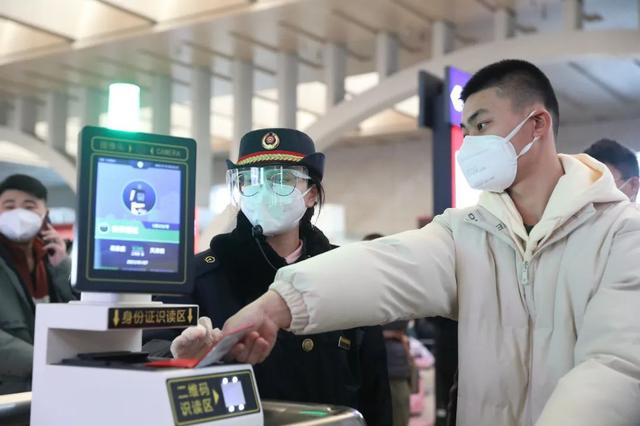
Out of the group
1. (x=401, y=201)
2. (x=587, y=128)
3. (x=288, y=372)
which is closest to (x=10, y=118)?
(x=401, y=201)

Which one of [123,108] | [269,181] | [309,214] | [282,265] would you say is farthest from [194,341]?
[309,214]

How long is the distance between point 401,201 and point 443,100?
442 inches

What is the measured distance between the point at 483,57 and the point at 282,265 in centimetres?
706

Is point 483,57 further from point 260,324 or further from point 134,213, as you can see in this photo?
point 134,213

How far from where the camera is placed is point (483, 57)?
9.09 m

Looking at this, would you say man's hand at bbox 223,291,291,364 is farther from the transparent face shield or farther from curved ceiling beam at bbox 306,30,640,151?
curved ceiling beam at bbox 306,30,640,151

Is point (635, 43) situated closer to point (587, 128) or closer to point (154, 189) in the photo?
point (587, 128)

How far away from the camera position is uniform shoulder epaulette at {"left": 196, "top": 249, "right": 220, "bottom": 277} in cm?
244

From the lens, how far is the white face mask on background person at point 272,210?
101 inches

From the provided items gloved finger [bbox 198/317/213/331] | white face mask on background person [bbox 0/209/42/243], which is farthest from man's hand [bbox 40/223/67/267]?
gloved finger [bbox 198/317/213/331]

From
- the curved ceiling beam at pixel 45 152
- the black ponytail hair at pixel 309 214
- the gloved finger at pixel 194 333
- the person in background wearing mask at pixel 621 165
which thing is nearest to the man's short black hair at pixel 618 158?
the person in background wearing mask at pixel 621 165

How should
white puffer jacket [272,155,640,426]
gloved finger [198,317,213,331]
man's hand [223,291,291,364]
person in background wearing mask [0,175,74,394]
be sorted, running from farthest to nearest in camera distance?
person in background wearing mask [0,175,74,394] → white puffer jacket [272,155,640,426] → gloved finger [198,317,213,331] → man's hand [223,291,291,364]

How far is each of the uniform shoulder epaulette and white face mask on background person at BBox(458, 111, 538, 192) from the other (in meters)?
0.79

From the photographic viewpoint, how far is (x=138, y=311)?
1.41 metres
